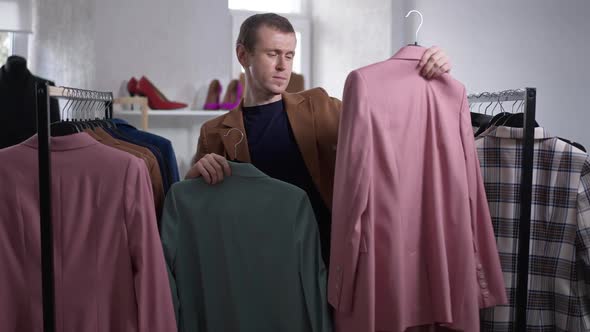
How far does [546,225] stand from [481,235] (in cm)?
31

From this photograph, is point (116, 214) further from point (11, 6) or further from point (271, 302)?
point (11, 6)

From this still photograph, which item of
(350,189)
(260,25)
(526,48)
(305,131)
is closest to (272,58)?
(260,25)

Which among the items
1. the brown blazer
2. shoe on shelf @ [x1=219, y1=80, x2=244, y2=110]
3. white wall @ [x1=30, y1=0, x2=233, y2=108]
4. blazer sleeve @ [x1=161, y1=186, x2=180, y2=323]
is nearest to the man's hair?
the brown blazer

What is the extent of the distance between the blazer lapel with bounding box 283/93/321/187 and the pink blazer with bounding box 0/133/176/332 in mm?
454

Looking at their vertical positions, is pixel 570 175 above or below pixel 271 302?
above

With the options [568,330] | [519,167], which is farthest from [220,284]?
[568,330]

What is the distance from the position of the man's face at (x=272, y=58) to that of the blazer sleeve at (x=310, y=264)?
361 mm

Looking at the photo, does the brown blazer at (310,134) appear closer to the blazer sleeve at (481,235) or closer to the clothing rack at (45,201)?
the blazer sleeve at (481,235)

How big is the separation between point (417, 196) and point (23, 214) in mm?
953

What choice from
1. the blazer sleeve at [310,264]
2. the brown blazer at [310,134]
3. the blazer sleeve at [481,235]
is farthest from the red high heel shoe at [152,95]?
the blazer sleeve at [481,235]

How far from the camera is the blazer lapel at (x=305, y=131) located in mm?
1577

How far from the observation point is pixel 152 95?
135 inches

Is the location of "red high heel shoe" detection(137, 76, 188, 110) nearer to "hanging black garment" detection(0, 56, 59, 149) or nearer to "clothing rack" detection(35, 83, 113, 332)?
"hanging black garment" detection(0, 56, 59, 149)

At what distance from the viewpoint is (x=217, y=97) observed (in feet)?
11.9
